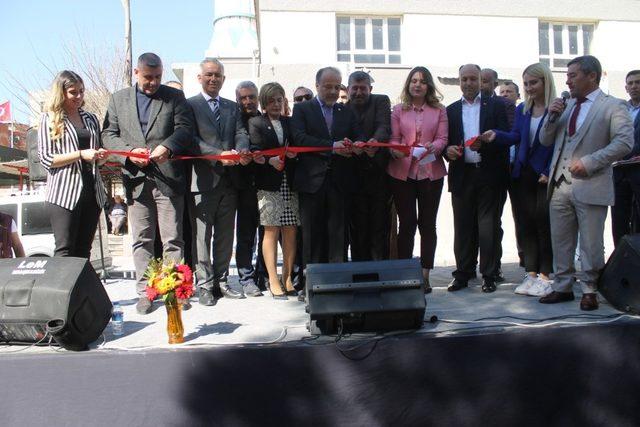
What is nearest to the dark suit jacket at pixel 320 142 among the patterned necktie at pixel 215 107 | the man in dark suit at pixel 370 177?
the man in dark suit at pixel 370 177

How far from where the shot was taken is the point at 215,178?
4812 millimetres

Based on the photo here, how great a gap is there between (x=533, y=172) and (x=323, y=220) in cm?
176

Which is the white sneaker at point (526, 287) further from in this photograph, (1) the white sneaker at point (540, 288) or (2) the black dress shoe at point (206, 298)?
(2) the black dress shoe at point (206, 298)

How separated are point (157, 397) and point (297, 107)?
2633 mm

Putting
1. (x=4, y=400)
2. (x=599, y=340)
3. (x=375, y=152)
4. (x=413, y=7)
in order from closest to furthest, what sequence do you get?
(x=4, y=400) → (x=599, y=340) → (x=375, y=152) → (x=413, y=7)

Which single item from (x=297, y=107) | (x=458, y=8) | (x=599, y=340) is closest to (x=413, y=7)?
(x=458, y=8)

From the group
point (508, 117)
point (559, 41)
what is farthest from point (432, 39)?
point (508, 117)

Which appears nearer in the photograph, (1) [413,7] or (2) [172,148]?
(2) [172,148]

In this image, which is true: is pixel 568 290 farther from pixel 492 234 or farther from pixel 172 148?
pixel 172 148

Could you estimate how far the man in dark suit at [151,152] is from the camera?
4473 millimetres

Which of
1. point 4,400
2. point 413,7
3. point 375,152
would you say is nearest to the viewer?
point 4,400

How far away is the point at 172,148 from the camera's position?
4.41m

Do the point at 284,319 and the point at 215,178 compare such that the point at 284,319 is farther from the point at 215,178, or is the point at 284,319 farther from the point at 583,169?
the point at 583,169

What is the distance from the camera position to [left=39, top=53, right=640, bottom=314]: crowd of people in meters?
4.37
